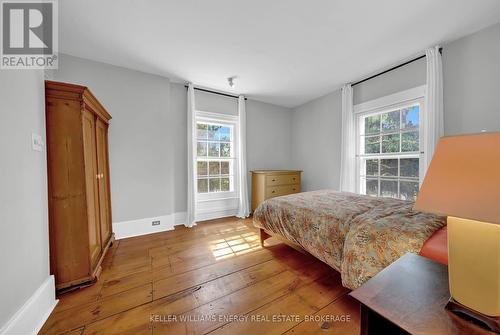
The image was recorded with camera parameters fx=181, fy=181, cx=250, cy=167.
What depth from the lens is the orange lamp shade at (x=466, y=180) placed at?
0.50 meters

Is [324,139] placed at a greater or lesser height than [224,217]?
greater

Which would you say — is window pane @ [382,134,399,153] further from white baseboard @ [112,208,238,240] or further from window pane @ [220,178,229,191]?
white baseboard @ [112,208,238,240]

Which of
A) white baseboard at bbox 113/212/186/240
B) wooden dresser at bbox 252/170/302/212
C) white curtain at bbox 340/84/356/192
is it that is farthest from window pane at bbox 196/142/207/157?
white curtain at bbox 340/84/356/192

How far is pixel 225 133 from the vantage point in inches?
147

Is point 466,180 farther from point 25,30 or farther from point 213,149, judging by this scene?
point 213,149

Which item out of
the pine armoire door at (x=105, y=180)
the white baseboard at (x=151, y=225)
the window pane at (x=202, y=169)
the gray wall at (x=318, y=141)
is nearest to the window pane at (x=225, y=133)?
the window pane at (x=202, y=169)

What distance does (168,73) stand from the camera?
279 cm

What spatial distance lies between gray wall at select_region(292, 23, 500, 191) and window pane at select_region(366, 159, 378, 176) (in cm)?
49

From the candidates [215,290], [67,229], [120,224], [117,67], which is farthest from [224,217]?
[117,67]

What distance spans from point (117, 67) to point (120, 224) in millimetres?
2254

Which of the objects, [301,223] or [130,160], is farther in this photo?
[130,160]

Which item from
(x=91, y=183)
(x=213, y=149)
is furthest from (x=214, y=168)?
(x=91, y=183)

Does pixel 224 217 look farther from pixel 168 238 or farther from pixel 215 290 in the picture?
pixel 215 290

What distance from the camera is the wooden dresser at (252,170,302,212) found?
3525mm
